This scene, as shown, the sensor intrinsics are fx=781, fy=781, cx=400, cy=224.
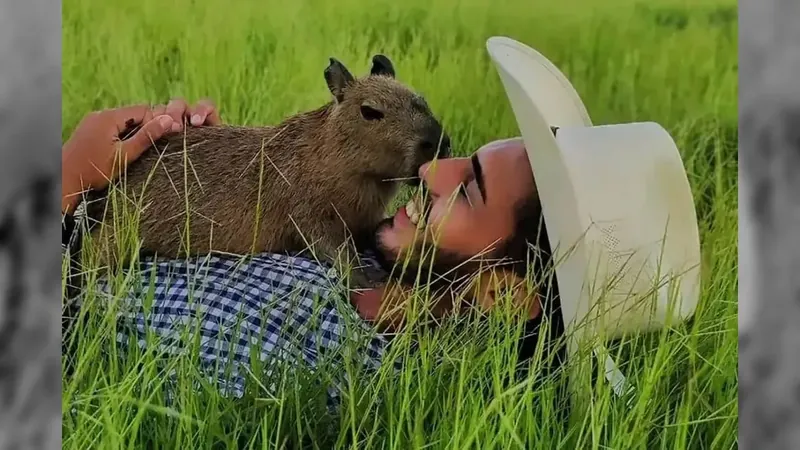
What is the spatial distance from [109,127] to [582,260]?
53 cm

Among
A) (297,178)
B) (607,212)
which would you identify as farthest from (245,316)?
(607,212)

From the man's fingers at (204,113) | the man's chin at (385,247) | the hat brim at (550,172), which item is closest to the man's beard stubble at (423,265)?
the man's chin at (385,247)

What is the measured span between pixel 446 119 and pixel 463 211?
0.12m

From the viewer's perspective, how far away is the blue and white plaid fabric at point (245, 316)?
81 cm

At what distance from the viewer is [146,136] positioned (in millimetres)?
871

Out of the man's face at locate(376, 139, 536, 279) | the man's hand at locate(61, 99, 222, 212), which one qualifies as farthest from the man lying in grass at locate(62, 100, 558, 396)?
the man's hand at locate(61, 99, 222, 212)

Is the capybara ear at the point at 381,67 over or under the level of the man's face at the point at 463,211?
over

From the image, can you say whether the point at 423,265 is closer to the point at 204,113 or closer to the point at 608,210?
the point at 608,210

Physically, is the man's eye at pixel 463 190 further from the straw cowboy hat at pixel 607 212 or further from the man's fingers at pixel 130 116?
the man's fingers at pixel 130 116

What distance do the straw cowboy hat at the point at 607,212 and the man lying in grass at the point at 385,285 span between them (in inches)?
1.4

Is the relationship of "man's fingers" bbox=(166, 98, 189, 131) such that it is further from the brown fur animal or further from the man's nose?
the man's nose

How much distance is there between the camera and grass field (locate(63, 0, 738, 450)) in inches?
31.5
